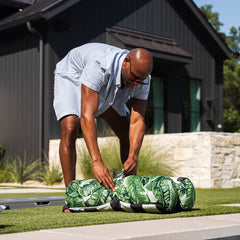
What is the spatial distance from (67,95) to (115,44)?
32.4ft

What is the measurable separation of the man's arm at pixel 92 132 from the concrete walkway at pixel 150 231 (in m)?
0.72

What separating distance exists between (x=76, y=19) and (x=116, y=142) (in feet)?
15.9

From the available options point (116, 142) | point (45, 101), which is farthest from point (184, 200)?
point (45, 101)

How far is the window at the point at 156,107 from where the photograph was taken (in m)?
16.0

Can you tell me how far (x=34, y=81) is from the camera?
13914 mm

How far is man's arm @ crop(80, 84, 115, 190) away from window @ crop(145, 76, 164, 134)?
11609 millimetres

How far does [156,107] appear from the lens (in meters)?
16.2

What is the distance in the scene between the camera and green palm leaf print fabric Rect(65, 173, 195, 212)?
408 centimetres

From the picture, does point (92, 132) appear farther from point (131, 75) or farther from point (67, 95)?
point (67, 95)

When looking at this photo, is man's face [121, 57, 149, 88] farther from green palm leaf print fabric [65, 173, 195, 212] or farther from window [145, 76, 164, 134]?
window [145, 76, 164, 134]

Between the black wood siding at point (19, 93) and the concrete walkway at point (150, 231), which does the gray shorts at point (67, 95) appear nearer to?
the concrete walkway at point (150, 231)

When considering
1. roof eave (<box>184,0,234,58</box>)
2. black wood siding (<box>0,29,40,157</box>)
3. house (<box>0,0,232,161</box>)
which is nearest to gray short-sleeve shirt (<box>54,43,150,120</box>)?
house (<box>0,0,232,161</box>)

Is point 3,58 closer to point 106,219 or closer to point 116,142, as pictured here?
point 116,142

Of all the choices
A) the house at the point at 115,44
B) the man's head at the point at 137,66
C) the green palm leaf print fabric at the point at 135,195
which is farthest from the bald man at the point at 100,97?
the house at the point at 115,44
